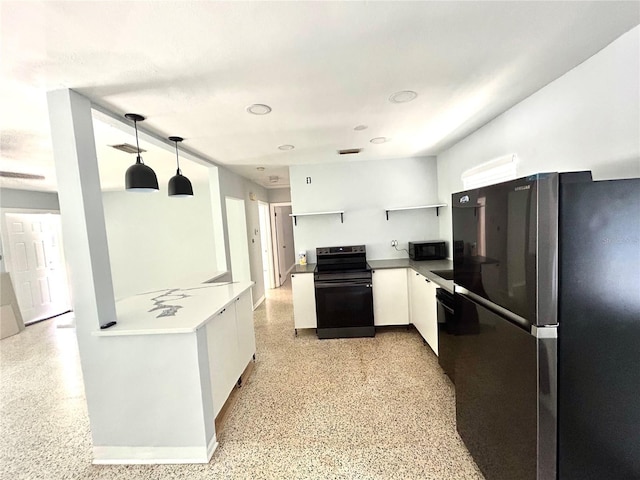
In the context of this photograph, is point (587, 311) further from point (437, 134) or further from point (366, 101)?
point (437, 134)

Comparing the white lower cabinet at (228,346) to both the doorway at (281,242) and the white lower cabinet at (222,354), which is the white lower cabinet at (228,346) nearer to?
the white lower cabinet at (222,354)

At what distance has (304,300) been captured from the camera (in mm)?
3807

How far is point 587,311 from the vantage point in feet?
3.72

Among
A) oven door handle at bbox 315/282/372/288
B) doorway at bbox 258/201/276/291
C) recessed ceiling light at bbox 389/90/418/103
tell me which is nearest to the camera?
recessed ceiling light at bbox 389/90/418/103

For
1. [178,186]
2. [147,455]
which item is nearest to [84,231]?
[178,186]

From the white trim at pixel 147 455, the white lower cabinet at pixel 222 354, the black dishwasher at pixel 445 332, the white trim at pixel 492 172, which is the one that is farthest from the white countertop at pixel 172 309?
the white trim at pixel 492 172

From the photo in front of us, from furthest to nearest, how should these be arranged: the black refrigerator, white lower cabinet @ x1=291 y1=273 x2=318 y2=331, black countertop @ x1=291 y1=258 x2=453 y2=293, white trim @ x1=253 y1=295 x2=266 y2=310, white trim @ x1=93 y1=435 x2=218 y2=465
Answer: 1. white trim @ x1=253 y1=295 x2=266 y2=310
2. white lower cabinet @ x1=291 y1=273 x2=318 y2=331
3. black countertop @ x1=291 y1=258 x2=453 y2=293
4. white trim @ x1=93 y1=435 x2=218 y2=465
5. the black refrigerator

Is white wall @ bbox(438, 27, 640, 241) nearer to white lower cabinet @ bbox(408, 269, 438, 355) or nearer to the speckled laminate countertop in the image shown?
white lower cabinet @ bbox(408, 269, 438, 355)

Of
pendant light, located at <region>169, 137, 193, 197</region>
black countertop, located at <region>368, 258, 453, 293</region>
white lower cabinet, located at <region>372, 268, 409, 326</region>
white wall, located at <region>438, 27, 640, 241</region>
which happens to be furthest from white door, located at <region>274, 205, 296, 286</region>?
white wall, located at <region>438, 27, 640, 241</region>

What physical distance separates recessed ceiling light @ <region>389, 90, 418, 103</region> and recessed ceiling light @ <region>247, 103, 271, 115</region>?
2.98 feet

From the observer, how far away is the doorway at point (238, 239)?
16.2ft

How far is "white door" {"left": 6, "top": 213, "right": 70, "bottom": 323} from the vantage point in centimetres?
501

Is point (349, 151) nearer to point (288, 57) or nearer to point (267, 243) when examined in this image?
point (288, 57)

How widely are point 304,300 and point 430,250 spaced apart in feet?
5.94
